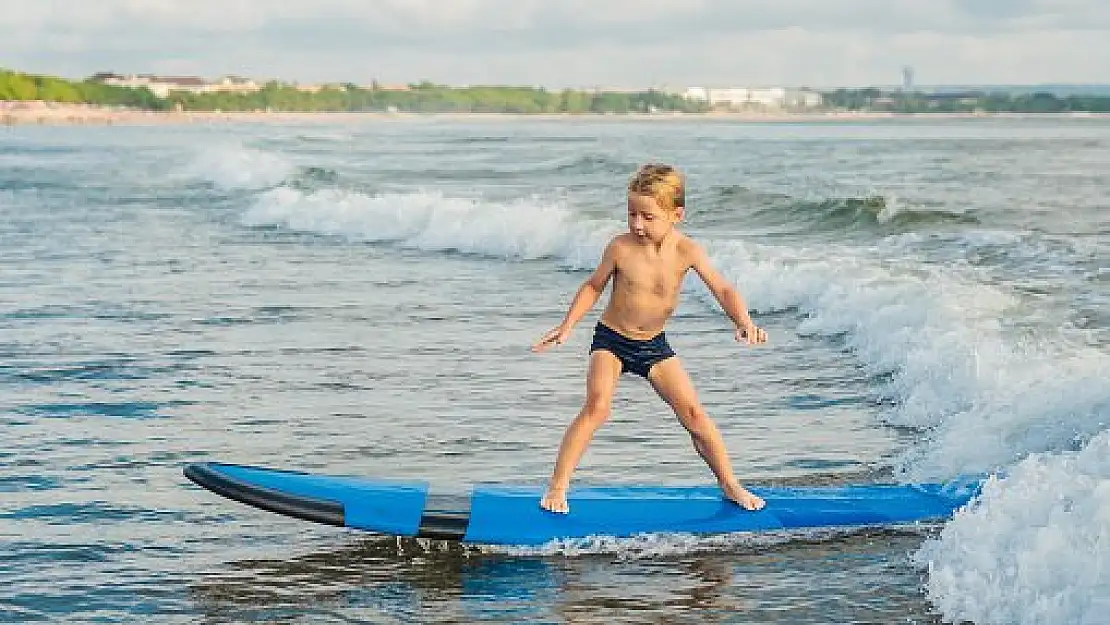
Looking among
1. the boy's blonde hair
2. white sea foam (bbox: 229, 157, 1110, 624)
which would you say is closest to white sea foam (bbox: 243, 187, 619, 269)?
white sea foam (bbox: 229, 157, 1110, 624)

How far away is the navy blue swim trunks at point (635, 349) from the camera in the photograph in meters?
7.11

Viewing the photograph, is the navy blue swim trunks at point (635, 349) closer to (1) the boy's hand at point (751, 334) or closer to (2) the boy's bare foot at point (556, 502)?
(1) the boy's hand at point (751, 334)

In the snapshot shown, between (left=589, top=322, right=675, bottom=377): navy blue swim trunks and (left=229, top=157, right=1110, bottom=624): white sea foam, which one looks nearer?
(left=229, top=157, right=1110, bottom=624): white sea foam

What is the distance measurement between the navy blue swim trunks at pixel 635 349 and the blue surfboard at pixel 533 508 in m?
0.54

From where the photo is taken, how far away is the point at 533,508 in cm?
708

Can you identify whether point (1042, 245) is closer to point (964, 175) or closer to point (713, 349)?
point (713, 349)

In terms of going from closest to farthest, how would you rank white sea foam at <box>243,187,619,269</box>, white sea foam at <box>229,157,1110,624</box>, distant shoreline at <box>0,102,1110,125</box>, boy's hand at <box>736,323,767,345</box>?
white sea foam at <box>229,157,1110,624</box> < boy's hand at <box>736,323,767,345</box> < white sea foam at <box>243,187,619,269</box> < distant shoreline at <box>0,102,1110,125</box>

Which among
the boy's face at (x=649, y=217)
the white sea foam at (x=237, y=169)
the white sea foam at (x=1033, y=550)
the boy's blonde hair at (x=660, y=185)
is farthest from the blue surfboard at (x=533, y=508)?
the white sea foam at (x=237, y=169)

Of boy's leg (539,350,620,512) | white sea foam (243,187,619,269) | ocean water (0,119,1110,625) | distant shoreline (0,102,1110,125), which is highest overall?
boy's leg (539,350,620,512)

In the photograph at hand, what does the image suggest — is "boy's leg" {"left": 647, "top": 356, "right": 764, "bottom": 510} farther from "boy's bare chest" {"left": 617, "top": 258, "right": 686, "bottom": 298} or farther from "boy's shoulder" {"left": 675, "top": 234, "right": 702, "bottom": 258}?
"boy's shoulder" {"left": 675, "top": 234, "right": 702, "bottom": 258}

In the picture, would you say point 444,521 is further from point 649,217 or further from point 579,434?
point 649,217

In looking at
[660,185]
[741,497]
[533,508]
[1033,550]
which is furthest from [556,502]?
[1033,550]

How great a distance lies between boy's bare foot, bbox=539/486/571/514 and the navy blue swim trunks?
21.7 inches

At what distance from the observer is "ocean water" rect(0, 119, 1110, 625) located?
6.39 m
